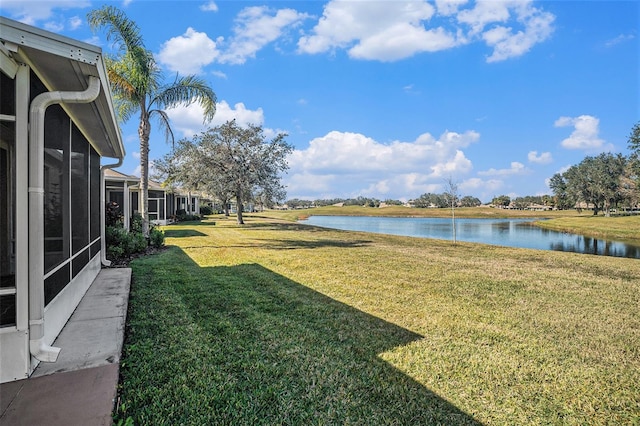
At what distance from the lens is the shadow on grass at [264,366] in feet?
7.32

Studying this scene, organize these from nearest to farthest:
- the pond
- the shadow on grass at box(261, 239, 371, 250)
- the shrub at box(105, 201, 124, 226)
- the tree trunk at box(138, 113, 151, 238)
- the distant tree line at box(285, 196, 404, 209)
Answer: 1. the shrub at box(105, 201, 124, 226)
2. the tree trunk at box(138, 113, 151, 238)
3. the shadow on grass at box(261, 239, 371, 250)
4. the pond
5. the distant tree line at box(285, 196, 404, 209)

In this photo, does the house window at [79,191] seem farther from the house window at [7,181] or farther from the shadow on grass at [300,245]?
the shadow on grass at [300,245]

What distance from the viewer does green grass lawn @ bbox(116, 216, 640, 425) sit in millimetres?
2316

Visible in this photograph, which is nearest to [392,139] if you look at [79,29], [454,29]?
[454,29]

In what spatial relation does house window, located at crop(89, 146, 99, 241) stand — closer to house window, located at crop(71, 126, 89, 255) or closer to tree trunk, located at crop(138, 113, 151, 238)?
house window, located at crop(71, 126, 89, 255)

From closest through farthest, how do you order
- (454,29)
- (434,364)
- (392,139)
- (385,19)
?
(434,364) → (385,19) → (454,29) → (392,139)

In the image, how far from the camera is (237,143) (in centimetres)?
2158

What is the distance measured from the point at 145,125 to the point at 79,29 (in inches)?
125

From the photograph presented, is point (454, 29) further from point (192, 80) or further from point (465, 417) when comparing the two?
point (465, 417)

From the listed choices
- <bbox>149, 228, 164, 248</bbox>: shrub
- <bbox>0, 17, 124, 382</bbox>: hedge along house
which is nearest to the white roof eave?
<bbox>0, 17, 124, 382</bbox>: hedge along house

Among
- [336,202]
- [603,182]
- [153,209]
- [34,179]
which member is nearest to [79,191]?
[34,179]

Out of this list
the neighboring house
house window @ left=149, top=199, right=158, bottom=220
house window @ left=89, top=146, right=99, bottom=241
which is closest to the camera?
house window @ left=89, top=146, right=99, bottom=241

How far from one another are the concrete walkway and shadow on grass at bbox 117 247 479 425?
0.15 m

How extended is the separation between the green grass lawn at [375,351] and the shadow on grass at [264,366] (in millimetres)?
13
